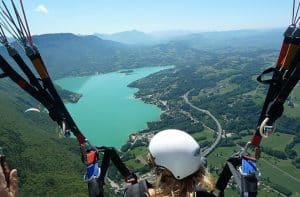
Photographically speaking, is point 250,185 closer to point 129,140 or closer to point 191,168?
point 191,168

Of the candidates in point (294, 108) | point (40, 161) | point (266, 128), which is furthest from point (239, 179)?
point (294, 108)

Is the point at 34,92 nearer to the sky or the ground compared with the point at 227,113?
nearer to the sky

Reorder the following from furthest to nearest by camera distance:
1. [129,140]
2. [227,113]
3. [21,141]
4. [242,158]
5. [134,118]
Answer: [227,113]
[134,118]
[129,140]
[21,141]
[242,158]

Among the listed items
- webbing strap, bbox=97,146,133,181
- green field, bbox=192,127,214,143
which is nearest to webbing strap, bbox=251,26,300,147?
webbing strap, bbox=97,146,133,181

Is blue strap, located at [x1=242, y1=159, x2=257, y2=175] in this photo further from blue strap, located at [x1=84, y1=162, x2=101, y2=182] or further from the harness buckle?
blue strap, located at [x1=84, y1=162, x2=101, y2=182]

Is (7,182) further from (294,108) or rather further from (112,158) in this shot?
(294,108)

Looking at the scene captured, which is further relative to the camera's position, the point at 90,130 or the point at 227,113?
the point at 227,113

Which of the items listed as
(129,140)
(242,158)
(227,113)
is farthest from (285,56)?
(227,113)
